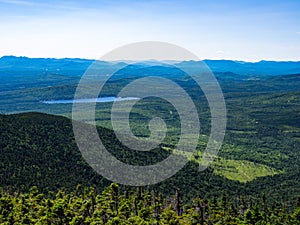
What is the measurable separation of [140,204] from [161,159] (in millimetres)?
84496

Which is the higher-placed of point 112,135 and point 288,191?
point 112,135

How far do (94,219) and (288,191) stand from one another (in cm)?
9823

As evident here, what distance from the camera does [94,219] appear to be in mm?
50562

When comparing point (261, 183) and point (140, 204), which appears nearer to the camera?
point (140, 204)

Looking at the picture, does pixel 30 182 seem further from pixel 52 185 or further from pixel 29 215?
pixel 29 215

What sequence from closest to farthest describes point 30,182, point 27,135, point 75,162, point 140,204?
point 140,204, point 30,182, point 75,162, point 27,135

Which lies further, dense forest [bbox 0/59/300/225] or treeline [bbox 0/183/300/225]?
dense forest [bbox 0/59/300/225]

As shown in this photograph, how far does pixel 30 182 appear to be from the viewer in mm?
97562

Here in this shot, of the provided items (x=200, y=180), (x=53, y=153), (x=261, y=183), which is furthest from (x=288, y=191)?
(x=53, y=153)

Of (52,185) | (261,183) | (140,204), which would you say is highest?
(140,204)

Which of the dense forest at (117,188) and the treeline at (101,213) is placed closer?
the treeline at (101,213)

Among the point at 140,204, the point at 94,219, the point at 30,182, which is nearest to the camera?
the point at 94,219

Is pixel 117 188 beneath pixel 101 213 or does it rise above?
above

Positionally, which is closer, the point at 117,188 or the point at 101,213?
the point at 101,213
